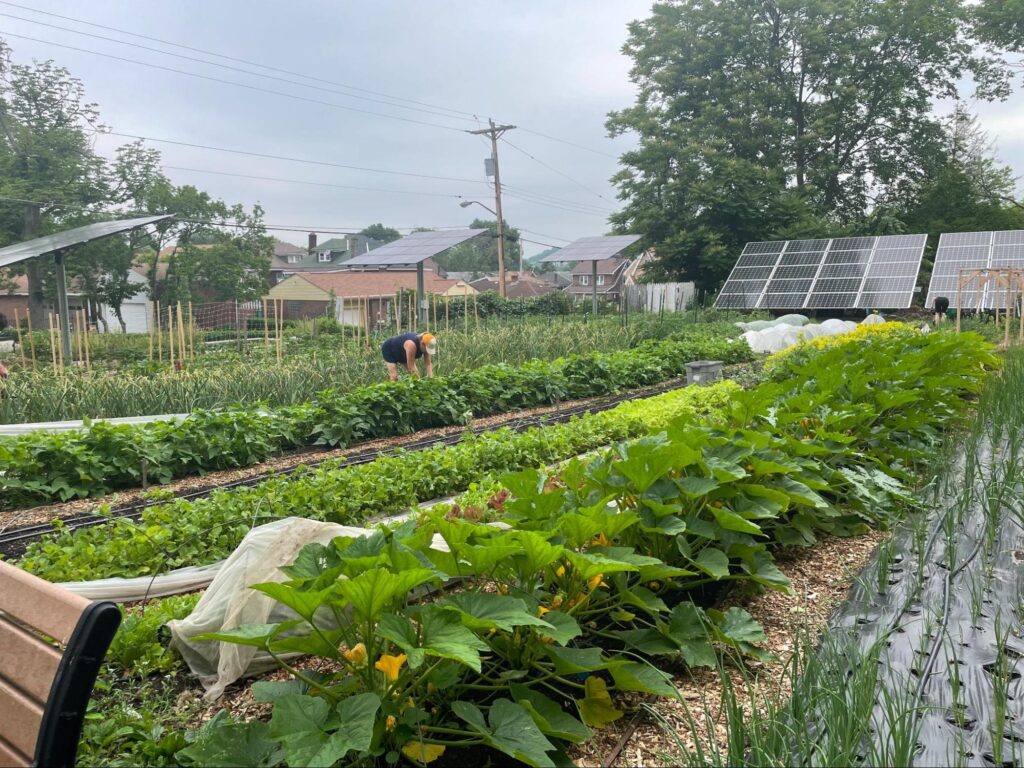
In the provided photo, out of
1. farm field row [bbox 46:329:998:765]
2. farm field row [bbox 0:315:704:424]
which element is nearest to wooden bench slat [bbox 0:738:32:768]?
farm field row [bbox 46:329:998:765]

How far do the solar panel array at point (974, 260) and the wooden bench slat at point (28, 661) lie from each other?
71.0ft

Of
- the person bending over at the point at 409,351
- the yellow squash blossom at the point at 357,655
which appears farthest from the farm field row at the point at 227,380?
the yellow squash blossom at the point at 357,655

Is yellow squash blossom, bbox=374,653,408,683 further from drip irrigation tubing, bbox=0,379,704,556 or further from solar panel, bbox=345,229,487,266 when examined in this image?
solar panel, bbox=345,229,487,266

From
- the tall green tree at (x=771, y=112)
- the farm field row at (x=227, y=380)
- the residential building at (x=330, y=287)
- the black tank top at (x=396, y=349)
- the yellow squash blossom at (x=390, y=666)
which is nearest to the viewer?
the yellow squash blossom at (x=390, y=666)

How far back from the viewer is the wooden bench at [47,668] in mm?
1466

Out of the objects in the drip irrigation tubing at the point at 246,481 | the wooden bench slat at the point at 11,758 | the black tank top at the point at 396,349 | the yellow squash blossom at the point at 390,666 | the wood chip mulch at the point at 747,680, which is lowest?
the drip irrigation tubing at the point at 246,481

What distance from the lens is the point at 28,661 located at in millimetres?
1589

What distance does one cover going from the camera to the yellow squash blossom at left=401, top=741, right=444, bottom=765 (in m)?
1.85

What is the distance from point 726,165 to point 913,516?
24851 mm

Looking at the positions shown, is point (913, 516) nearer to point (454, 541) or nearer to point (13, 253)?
point (454, 541)

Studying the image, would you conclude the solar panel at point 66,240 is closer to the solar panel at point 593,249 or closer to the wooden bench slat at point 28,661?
the solar panel at point 593,249

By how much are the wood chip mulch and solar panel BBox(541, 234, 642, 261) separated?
18.5 meters

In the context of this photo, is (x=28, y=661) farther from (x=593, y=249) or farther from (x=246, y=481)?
(x=593, y=249)

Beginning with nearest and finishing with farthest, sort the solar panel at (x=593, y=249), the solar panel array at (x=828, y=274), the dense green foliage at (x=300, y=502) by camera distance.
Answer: the dense green foliage at (x=300, y=502) → the solar panel array at (x=828, y=274) → the solar panel at (x=593, y=249)
